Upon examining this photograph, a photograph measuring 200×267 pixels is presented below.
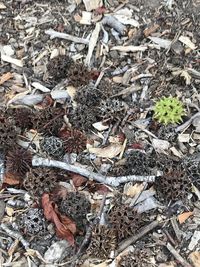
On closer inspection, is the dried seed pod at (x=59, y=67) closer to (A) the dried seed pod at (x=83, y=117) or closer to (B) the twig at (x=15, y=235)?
(A) the dried seed pod at (x=83, y=117)

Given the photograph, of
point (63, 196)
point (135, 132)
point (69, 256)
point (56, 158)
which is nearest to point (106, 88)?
point (135, 132)

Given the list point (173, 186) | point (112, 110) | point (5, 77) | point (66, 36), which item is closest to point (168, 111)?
point (112, 110)

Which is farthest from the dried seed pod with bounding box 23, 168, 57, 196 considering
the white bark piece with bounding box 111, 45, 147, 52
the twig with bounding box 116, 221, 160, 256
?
the white bark piece with bounding box 111, 45, 147, 52

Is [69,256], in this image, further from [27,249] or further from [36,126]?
[36,126]

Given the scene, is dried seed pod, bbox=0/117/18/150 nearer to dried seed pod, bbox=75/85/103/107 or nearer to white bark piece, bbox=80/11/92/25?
dried seed pod, bbox=75/85/103/107

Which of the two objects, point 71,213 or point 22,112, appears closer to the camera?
point 71,213

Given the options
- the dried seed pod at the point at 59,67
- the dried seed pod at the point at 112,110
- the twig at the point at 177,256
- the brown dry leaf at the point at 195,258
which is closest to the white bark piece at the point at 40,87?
the dried seed pod at the point at 59,67
